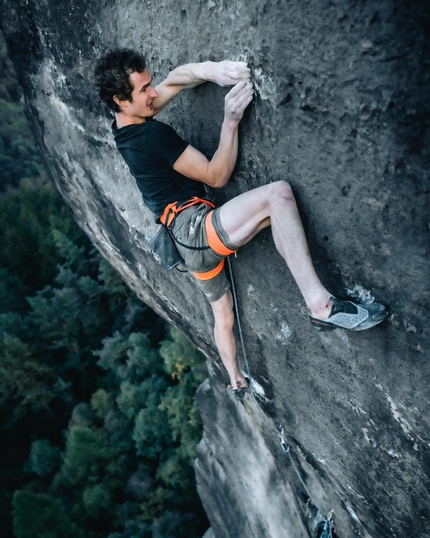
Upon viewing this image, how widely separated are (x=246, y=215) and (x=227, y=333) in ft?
4.35

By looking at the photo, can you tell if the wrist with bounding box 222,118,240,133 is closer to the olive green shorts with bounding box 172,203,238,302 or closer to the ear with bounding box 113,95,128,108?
the olive green shorts with bounding box 172,203,238,302

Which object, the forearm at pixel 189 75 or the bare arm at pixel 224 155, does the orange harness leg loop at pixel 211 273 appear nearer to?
the bare arm at pixel 224 155

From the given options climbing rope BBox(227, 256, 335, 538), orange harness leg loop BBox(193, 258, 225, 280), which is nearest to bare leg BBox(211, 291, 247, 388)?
climbing rope BBox(227, 256, 335, 538)

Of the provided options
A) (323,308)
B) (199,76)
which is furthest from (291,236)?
(199,76)

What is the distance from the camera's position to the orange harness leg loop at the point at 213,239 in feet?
8.41

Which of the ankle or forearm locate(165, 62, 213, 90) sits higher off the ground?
forearm locate(165, 62, 213, 90)

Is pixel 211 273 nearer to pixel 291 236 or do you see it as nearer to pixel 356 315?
pixel 291 236

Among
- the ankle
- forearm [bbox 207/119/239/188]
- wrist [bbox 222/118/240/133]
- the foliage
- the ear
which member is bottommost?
the foliage

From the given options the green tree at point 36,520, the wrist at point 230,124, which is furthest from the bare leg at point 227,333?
the green tree at point 36,520

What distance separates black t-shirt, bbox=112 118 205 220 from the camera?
240 centimetres

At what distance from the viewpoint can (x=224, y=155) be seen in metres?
2.43

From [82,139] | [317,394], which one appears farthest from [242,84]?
[82,139]

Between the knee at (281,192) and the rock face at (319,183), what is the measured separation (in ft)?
0.21

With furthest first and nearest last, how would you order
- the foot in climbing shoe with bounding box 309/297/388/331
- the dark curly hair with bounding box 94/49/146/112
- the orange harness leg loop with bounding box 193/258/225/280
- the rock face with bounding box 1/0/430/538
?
the orange harness leg loop with bounding box 193/258/225/280
the dark curly hair with bounding box 94/49/146/112
the foot in climbing shoe with bounding box 309/297/388/331
the rock face with bounding box 1/0/430/538
